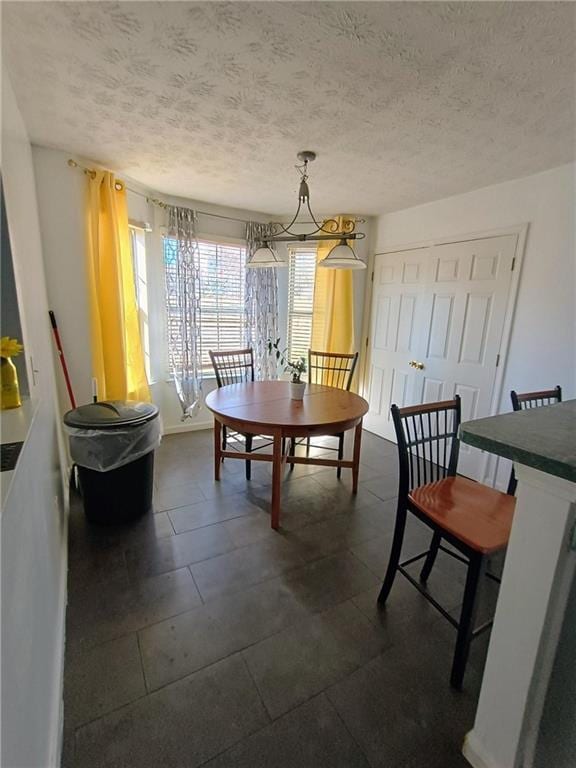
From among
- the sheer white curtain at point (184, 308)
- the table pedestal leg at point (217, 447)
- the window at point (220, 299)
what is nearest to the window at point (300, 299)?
the window at point (220, 299)

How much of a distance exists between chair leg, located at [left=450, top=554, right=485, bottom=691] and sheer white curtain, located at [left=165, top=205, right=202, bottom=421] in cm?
312

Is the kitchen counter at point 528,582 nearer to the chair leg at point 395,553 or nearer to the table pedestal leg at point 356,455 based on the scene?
the chair leg at point 395,553

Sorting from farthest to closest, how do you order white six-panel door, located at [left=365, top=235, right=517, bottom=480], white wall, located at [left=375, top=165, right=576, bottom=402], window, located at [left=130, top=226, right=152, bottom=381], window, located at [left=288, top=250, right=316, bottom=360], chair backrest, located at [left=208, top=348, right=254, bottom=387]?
window, located at [left=288, top=250, right=316, bottom=360]
window, located at [left=130, top=226, right=152, bottom=381]
chair backrest, located at [left=208, top=348, right=254, bottom=387]
white six-panel door, located at [left=365, top=235, right=517, bottom=480]
white wall, located at [left=375, top=165, right=576, bottom=402]

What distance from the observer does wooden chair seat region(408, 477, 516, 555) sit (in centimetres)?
130

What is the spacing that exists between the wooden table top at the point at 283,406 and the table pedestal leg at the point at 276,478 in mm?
141

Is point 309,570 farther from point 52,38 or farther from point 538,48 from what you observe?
point 52,38

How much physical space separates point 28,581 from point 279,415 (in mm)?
1500

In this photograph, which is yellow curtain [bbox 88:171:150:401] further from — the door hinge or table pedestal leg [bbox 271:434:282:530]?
the door hinge

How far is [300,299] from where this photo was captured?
423cm

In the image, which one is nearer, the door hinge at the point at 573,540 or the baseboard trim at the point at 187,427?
the door hinge at the point at 573,540

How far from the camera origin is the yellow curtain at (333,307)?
12.7 ft

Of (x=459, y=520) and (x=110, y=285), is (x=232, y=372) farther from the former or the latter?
(x=459, y=520)

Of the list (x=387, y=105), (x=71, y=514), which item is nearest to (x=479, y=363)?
(x=387, y=105)

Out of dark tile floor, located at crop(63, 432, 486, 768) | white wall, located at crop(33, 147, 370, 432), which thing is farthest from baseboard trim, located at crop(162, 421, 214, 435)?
dark tile floor, located at crop(63, 432, 486, 768)
